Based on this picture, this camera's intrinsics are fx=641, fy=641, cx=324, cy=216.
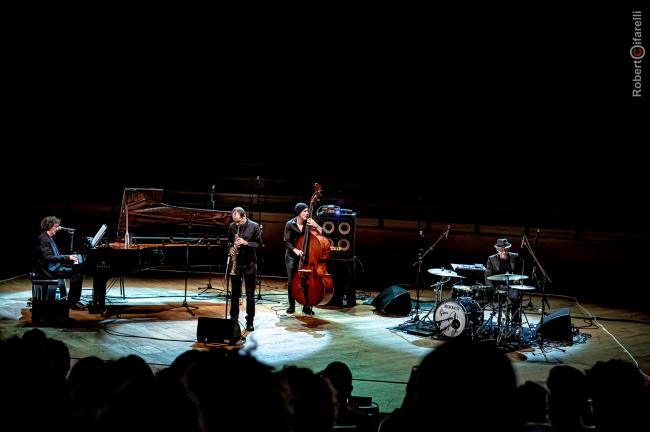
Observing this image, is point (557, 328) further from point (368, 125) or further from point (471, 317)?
point (368, 125)

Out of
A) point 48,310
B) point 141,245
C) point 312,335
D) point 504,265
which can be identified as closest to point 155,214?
point 141,245

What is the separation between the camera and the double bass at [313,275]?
9258mm

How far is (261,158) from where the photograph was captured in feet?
50.2

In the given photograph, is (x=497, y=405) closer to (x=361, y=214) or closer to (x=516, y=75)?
(x=361, y=214)

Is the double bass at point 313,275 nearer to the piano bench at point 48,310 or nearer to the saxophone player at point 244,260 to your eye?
the saxophone player at point 244,260

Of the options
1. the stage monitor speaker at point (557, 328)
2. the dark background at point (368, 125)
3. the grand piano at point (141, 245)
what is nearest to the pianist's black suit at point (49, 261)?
the grand piano at point (141, 245)

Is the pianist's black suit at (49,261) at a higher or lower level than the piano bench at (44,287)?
higher

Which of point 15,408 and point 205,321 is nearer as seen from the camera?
point 15,408

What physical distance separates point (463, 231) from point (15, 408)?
40.0ft

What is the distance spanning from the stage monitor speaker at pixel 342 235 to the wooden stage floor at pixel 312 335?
0.93 meters

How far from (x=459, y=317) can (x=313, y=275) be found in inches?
Result: 85.1

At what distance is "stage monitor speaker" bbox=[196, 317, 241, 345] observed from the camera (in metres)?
7.80

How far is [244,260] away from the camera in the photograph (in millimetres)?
8719

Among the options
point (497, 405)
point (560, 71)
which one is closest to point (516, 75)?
point (560, 71)
